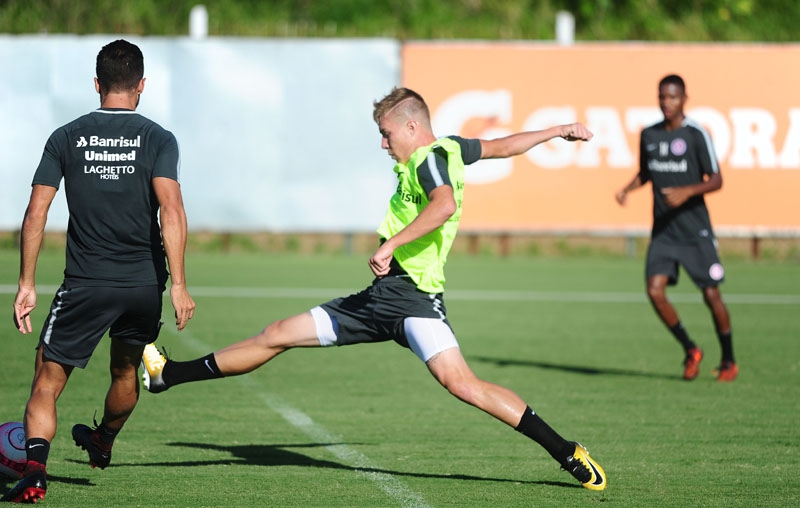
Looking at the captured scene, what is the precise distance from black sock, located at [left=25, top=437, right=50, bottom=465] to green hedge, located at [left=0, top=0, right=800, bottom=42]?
1601cm

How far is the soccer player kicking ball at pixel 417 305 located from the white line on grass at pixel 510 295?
888cm

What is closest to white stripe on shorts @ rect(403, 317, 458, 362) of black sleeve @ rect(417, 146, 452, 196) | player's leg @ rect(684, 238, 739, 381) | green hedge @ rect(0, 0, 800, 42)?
black sleeve @ rect(417, 146, 452, 196)

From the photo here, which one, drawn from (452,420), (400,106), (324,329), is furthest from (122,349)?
(452,420)

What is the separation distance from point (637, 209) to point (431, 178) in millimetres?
14891

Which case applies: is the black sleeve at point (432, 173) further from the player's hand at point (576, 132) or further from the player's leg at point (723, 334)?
the player's leg at point (723, 334)

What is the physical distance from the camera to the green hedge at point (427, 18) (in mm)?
22188

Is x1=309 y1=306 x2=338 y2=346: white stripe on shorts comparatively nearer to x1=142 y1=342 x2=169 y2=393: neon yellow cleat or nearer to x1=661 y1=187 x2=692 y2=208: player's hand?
x1=142 y1=342 x2=169 y2=393: neon yellow cleat

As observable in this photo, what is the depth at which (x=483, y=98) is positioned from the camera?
2070 cm

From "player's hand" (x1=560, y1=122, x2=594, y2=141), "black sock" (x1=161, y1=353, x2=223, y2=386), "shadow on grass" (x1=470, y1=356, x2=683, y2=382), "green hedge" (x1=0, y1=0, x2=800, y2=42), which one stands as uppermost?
"green hedge" (x1=0, y1=0, x2=800, y2=42)

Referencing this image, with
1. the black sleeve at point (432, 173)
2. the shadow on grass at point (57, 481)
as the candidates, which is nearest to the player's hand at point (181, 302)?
the shadow on grass at point (57, 481)

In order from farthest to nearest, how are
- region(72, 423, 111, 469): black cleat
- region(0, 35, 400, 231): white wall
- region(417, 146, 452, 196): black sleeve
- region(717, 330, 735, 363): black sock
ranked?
region(0, 35, 400, 231): white wall, region(717, 330, 735, 363): black sock, region(72, 423, 111, 469): black cleat, region(417, 146, 452, 196): black sleeve

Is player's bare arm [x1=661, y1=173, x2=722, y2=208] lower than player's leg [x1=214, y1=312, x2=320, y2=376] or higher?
higher

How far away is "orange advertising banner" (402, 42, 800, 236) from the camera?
2070cm

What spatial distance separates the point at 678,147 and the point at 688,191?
1.95ft
